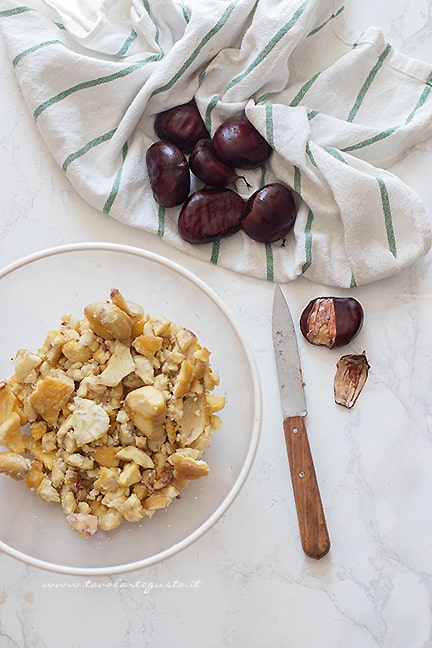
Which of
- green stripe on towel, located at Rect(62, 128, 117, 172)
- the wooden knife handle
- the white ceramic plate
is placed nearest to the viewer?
the white ceramic plate

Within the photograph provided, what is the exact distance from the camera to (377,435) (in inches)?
54.7

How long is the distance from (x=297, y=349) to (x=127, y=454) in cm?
41

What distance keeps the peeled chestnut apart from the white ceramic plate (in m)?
0.20

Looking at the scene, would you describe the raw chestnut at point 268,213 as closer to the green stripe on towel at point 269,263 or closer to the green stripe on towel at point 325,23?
the green stripe on towel at point 269,263

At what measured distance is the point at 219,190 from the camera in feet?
4.58

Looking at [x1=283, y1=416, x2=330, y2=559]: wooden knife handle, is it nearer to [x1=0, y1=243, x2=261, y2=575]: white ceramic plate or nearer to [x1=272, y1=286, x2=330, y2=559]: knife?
[x1=272, y1=286, x2=330, y2=559]: knife

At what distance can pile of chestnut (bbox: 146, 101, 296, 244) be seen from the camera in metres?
1.38

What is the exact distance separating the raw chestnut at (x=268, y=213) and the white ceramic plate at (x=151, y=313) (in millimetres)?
209

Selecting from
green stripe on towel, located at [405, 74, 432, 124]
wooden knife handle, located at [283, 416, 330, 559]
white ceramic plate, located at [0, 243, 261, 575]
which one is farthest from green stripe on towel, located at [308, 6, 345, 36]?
wooden knife handle, located at [283, 416, 330, 559]

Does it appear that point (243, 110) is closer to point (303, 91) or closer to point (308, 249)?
point (303, 91)

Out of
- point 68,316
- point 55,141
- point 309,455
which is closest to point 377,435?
point 309,455

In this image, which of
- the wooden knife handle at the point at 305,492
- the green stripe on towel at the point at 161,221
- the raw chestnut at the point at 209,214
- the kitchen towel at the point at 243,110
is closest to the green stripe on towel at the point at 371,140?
the kitchen towel at the point at 243,110

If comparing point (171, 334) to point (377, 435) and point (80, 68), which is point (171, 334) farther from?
point (80, 68)

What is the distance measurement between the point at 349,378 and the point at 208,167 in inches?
18.1
